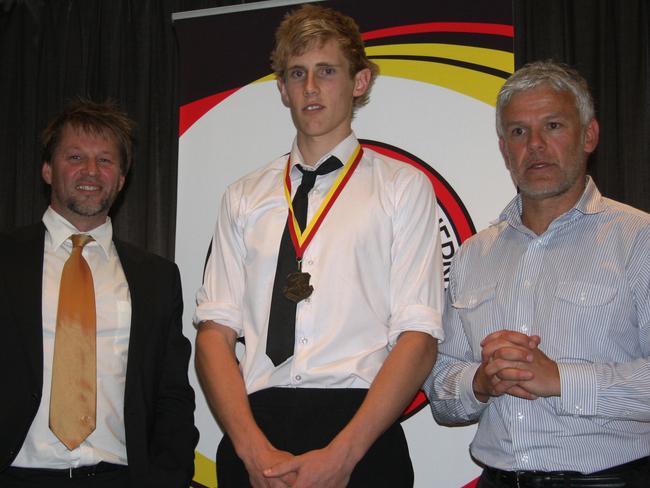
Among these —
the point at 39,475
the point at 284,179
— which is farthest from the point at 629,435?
the point at 39,475

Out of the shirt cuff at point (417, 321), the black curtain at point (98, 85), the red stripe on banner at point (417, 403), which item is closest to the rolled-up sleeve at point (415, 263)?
the shirt cuff at point (417, 321)

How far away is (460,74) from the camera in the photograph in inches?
126

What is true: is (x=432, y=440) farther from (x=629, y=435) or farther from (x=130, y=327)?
(x=130, y=327)

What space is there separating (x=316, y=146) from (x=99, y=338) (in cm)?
112

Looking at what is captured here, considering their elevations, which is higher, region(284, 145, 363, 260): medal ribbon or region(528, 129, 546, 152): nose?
region(528, 129, 546, 152): nose

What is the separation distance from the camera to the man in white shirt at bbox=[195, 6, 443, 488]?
7.18 feet

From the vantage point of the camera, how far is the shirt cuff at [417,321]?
2.28 meters

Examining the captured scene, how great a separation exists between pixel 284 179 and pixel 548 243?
95 centimetres

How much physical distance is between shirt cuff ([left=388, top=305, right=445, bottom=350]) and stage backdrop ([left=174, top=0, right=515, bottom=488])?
88 centimetres

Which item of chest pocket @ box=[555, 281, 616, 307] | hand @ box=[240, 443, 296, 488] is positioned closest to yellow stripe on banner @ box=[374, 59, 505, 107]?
chest pocket @ box=[555, 281, 616, 307]

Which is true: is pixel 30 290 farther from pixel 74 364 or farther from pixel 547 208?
pixel 547 208

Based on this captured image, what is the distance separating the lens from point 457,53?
3.23 m

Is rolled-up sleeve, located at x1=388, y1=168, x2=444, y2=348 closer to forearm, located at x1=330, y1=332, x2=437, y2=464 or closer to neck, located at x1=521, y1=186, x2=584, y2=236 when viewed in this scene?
forearm, located at x1=330, y1=332, x2=437, y2=464

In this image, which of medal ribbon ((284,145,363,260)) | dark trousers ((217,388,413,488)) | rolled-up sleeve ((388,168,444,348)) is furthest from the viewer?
medal ribbon ((284,145,363,260))
